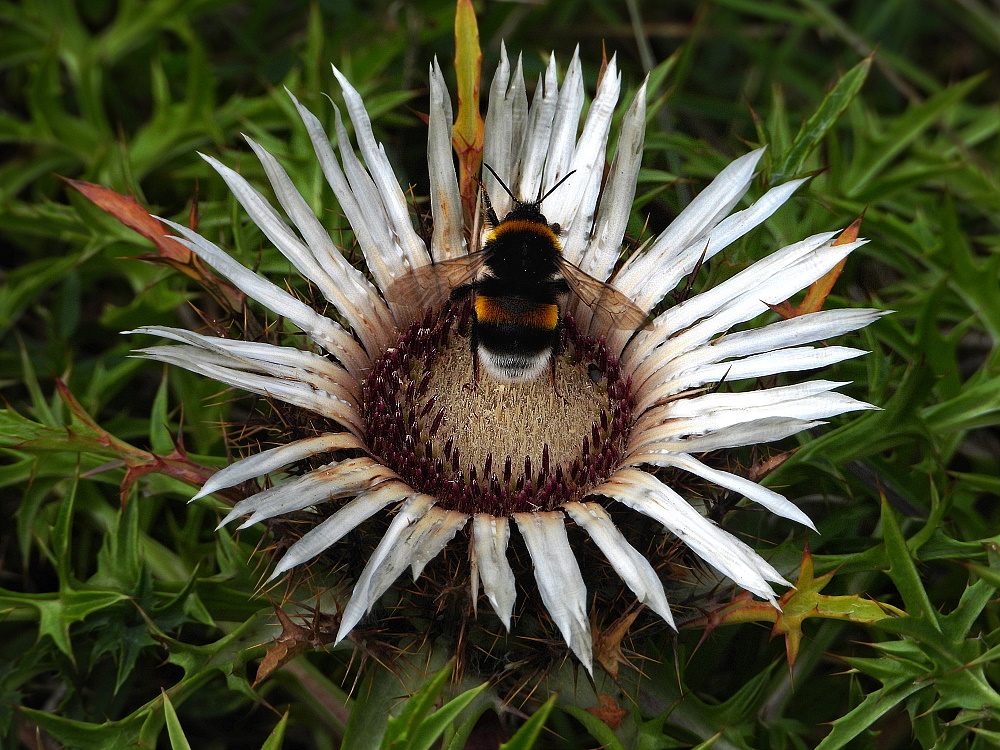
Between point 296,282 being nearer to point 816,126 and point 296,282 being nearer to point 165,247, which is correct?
point 165,247

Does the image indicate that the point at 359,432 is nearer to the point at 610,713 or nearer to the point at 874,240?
the point at 610,713

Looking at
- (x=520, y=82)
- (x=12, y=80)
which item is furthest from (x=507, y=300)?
(x=12, y=80)

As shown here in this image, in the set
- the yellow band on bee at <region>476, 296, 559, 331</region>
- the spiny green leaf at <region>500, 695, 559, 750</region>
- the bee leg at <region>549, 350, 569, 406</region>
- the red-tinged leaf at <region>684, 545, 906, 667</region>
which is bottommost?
the spiny green leaf at <region>500, 695, 559, 750</region>

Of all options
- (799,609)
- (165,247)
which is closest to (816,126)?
(799,609)

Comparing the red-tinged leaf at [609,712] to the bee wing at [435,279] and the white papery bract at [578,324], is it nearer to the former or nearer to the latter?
the white papery bract at [578,324]

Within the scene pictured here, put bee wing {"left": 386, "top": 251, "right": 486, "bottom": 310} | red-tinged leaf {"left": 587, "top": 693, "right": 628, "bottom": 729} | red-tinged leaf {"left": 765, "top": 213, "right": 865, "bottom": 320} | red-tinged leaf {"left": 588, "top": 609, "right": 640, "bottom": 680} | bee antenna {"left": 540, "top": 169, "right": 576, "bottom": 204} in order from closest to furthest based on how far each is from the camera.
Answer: red-tinged leaf {"left": 588, "top": 609, "right": 640, "bottom": 680}
red-tinged leaf {"left": 587, "top": 693, "right": 628, "bottom": 729}
red-tinged leaf {"left": 765, "top": 213, "right": 865, "bottom": 320}
bee wing {"left": 386, "top": 251, "right": 486, "bottom": 310}
bee antenna {"left": 540, "top": 169, "right": 576, "bottom": 204}

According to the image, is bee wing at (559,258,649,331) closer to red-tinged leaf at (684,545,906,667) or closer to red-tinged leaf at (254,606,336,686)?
red-tinged leaf at (684,545,906,667)

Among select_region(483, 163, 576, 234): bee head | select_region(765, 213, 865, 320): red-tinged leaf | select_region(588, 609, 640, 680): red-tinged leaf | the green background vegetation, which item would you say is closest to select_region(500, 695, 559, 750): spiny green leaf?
the green background vegetation
